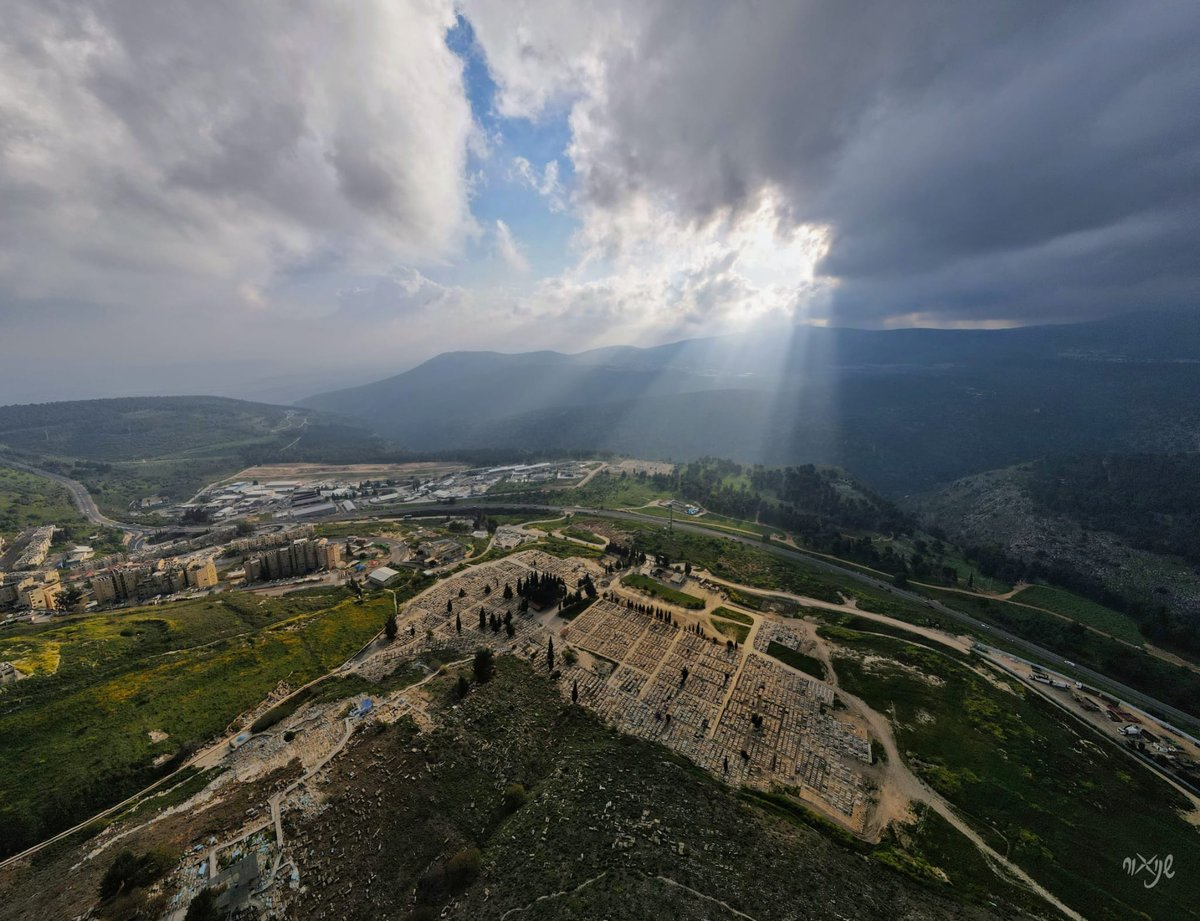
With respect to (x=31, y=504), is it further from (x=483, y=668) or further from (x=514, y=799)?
(x=514, y=799)

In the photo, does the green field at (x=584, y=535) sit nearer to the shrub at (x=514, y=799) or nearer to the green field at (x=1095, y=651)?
the shrub at (x=514, y=799)

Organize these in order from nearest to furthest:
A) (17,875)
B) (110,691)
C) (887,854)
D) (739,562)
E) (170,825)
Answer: (17,875), (170,825), (887,854), (110,691), (739,562)

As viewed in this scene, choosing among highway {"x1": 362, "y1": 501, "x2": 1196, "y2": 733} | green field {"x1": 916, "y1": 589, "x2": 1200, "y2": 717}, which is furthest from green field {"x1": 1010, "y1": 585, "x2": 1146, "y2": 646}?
highway {"x1": 362, "y1": 501, "x2": 1196, "y2": 733}

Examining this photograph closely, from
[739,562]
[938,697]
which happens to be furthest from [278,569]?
[938,697]

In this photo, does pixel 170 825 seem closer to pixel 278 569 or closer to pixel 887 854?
pixel 887 854

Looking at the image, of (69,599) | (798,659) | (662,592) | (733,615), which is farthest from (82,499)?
(798,659)

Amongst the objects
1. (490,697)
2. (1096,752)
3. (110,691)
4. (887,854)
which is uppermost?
(110,691)

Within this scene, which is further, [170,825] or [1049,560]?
[1049,560]

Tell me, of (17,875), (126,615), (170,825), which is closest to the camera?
(17,875)
